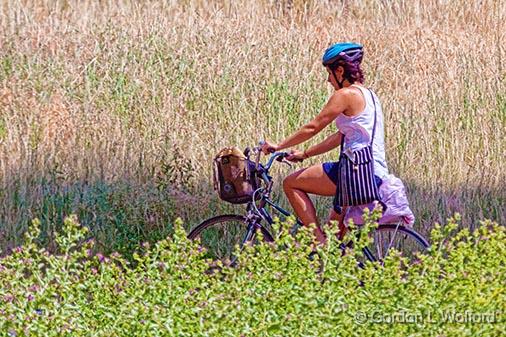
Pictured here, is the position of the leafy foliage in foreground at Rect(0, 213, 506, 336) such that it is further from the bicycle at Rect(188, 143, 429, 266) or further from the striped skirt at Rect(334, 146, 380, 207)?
Answer: the striped skirt at Rect(334, 146, 380, 207)

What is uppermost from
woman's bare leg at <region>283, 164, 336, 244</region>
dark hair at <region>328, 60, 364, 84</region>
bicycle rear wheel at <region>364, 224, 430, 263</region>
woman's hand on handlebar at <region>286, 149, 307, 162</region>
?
dark hair at <region>328, 60, 364, 84</region>

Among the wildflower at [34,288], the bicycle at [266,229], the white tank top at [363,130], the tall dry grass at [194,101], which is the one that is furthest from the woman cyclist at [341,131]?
the tall dry grass at [194,101]

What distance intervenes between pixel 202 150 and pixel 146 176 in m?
0.55

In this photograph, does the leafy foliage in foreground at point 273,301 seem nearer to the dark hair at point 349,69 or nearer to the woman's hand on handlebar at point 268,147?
the woman's hand on handlebar at point 268,147

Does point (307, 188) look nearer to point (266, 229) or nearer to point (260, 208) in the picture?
point (260, 208)

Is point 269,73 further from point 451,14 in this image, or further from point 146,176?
point 451,14

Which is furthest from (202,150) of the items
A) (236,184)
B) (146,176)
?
(236,184)

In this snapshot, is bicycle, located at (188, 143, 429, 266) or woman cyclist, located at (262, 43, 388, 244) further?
bicycle, located at (188, 143, 429, 266)

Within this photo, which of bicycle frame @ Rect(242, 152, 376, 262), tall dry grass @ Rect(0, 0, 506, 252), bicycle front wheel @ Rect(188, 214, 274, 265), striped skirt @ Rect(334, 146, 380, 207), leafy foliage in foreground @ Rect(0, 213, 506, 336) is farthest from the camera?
tall dry grass @ Rect(0, 0, 506, 252)

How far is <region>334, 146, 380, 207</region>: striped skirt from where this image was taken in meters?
7.19

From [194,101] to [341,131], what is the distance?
13.1ft

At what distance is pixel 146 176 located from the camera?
9.90 m

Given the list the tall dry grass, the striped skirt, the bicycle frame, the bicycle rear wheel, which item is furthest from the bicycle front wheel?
the striped skirt

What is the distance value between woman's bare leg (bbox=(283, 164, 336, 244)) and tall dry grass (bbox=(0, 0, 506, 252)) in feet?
6.30
